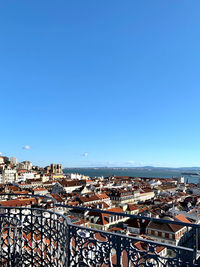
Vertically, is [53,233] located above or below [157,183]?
above

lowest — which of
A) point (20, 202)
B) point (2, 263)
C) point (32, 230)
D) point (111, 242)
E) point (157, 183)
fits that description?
point (157, 183)

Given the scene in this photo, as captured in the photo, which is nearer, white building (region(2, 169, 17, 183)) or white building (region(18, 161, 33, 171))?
white building (region(2, 169, 17, 183))

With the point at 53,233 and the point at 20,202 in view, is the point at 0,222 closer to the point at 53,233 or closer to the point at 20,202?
the point at 53,233

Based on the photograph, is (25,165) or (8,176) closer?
(8,176)

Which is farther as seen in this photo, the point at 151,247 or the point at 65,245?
the point at 65,245

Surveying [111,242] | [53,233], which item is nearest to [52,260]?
[53,233]

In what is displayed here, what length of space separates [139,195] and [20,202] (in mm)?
33496

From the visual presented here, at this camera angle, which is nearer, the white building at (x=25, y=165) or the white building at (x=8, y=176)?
the white building at (x=8, y=176)

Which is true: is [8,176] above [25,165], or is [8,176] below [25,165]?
below

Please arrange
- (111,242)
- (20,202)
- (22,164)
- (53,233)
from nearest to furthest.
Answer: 1. (111,242)
2. (53,233)
3. (20,202)
4. (22,164)

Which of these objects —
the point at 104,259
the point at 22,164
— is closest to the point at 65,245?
the point at 104,259

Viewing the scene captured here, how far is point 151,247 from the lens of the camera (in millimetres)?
3188

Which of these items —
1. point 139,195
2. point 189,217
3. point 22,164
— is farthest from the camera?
point 22,164

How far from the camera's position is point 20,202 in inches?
958
